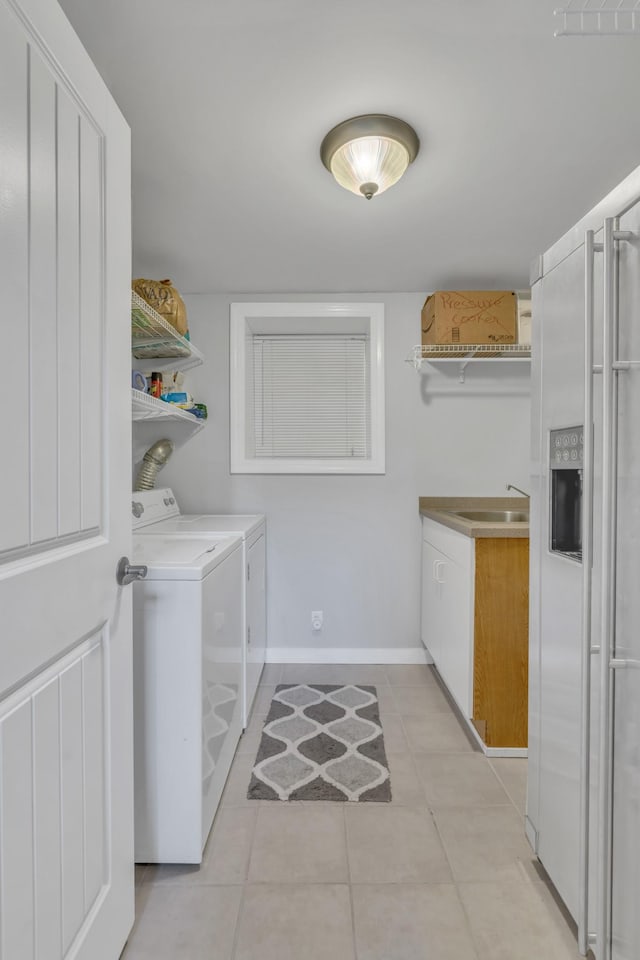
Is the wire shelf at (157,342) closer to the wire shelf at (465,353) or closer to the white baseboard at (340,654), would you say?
the wire shelf at (465,353)

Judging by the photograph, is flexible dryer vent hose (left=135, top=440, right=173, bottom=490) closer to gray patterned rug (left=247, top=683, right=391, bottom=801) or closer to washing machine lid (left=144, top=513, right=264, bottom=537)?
washing machine lid (left=144, top=513, right=264, bottom=537)

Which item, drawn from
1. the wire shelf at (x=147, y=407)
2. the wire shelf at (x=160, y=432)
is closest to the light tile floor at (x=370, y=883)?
the wire shelf at (x=147, y=407)

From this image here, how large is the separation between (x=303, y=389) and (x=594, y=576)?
237 cm

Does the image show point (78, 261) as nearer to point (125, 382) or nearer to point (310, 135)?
point (125, 382)

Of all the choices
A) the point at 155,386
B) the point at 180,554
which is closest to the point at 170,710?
the point at 180,554

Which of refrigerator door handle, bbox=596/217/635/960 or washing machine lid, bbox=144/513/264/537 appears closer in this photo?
refrigerator door handle, bbox=596/217/635/960

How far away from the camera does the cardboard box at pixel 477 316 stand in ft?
8.89

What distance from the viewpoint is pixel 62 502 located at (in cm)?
92

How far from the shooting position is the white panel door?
0.77 meters

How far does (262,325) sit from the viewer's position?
10.5ft

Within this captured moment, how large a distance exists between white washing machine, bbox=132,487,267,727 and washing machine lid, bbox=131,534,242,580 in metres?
0.14

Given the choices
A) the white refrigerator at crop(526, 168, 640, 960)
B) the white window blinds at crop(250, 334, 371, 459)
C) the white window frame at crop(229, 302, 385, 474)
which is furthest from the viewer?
the white window blinds at crop(250, 334, 371, 459)

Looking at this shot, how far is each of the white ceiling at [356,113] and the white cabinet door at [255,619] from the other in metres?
1.53

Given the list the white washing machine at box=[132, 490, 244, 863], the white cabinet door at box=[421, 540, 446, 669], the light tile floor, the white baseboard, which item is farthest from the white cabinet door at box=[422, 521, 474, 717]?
the white washing machine at box=[132, 490, 244, 863]
